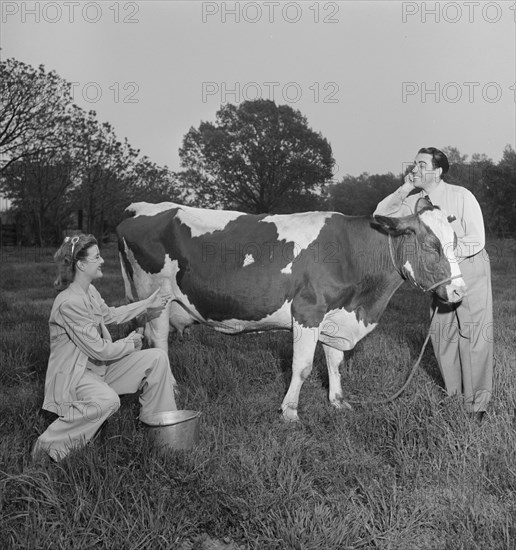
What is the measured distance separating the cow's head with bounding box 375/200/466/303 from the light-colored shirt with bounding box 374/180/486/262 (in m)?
0.11

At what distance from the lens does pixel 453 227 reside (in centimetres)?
499

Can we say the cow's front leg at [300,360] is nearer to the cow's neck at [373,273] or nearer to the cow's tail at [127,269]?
the cow's neck at [373,273]

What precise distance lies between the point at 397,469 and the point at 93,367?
6.94ft

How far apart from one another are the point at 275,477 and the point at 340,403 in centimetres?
188

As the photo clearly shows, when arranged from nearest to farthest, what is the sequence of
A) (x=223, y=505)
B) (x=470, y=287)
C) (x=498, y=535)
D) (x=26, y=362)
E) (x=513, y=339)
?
(x=498, y=535) → (x=223, y=505) → (x=470, y=287) → (x=26, y=362) → (x=513, y=339)

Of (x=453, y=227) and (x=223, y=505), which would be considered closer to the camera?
(x=223, y=505)

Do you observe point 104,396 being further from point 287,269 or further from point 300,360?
point 287,269

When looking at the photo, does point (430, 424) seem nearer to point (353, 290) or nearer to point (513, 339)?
point (353, 290)

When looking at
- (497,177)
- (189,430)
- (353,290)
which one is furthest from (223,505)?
(497,177)

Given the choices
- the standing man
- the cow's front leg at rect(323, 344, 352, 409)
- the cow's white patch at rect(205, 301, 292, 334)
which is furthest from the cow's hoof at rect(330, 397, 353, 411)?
the standing man

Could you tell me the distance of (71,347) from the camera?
3.81 metres

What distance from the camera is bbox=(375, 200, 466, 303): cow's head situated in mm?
4785

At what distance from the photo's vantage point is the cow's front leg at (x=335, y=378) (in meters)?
5.31

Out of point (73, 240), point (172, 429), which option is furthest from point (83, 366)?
point (73, 240)
